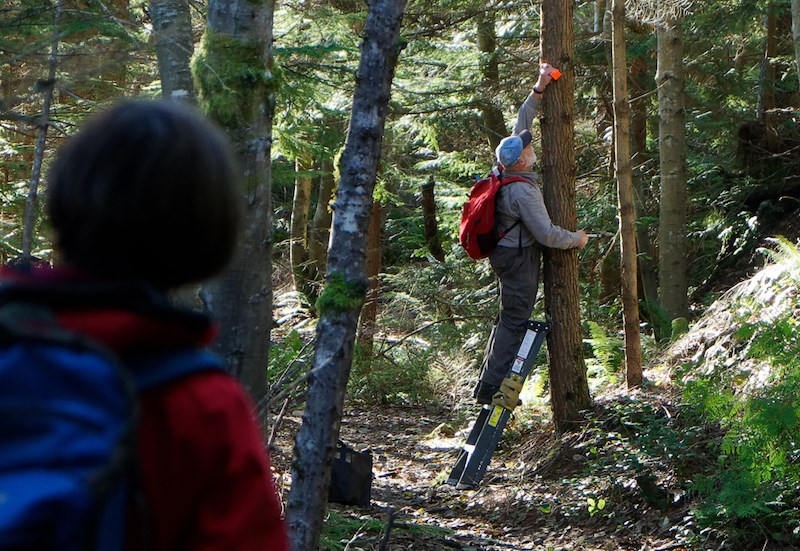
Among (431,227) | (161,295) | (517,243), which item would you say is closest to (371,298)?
(431,227)

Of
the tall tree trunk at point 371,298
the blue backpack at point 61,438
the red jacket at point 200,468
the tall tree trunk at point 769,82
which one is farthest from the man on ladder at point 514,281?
the tall tree trunk at point 769,82

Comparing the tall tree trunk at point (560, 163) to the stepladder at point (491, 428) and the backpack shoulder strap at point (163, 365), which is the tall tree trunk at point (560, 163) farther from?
the backpack shoulder strap at point (163, 365)

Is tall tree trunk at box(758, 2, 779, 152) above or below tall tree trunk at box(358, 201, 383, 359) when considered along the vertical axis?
above

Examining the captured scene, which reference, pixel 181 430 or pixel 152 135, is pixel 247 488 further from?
pixel 152 135

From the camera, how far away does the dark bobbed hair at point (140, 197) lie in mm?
1382

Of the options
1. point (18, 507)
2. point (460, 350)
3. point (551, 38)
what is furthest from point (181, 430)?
point (460, 350)

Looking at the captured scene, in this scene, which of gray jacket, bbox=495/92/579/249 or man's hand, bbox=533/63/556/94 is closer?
gray jacket, bbox=495/92/579/249

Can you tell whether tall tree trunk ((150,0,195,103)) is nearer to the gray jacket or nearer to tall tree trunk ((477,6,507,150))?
the gray jacket

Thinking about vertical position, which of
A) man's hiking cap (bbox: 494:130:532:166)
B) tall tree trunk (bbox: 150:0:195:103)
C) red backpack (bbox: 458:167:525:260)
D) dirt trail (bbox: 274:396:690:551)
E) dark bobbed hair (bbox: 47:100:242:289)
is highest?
tall tree trunk (bbox: 150:0:195:103)

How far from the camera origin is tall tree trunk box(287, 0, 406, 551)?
4449 mm

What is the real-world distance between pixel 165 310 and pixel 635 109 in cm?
1411

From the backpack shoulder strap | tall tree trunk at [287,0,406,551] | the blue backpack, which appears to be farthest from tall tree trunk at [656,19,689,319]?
the blue backpack

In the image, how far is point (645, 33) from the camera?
14.2 meters

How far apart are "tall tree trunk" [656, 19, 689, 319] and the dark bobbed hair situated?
10.7m
